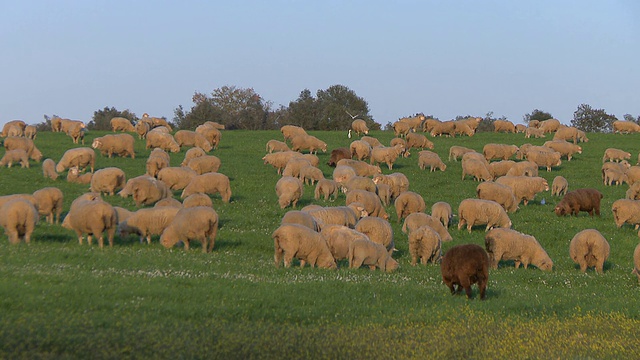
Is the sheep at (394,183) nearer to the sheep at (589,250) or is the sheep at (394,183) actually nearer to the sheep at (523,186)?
the sheep at (523,186)

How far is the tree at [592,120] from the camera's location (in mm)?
95625

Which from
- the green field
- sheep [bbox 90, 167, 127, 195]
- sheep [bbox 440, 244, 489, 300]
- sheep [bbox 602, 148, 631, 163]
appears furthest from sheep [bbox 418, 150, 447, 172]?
sheep [bbox 440, 244, 489, 300]

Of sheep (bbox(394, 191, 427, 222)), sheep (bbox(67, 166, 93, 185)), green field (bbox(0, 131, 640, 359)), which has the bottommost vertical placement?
green field (bbox(0, 131, 640, 359))

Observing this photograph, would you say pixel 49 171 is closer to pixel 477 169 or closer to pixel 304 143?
pixel 304 143

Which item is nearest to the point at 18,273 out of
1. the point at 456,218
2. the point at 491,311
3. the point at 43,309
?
the point at 43,309

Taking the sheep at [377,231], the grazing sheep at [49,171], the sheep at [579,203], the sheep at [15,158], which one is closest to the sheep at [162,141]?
the sheep at [15,158]

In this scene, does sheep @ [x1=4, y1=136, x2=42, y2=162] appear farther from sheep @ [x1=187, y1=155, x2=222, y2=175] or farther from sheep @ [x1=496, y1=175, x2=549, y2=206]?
sheep @ [x1=496, y1=175, x2=549, y2=206]

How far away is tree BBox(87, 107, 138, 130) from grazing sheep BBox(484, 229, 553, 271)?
7457 centimetres

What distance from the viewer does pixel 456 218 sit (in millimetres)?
30703

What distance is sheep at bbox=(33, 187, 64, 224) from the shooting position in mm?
24719

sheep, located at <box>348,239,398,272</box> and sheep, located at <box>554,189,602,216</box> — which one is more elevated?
sheep, located at <box>554,189,602,216</box>

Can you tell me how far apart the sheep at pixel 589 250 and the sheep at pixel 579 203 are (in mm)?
10348

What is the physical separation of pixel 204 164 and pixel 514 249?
20.4 meters

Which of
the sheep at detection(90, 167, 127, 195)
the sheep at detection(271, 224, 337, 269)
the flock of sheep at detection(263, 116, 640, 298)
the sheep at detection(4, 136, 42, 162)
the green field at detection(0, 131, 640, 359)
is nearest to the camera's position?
the green field at detection(0, 131, 640, 359)
